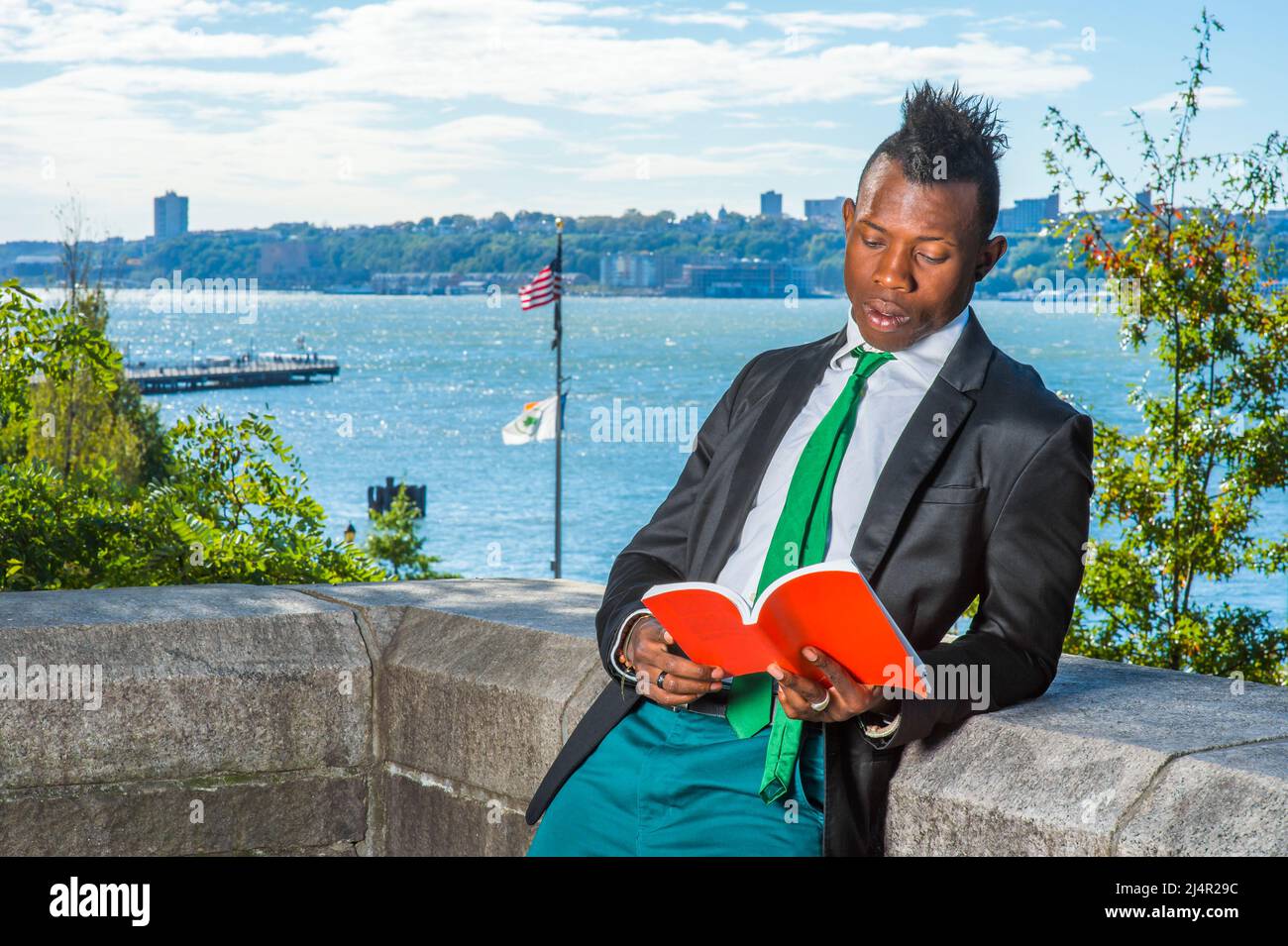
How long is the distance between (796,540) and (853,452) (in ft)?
0.70

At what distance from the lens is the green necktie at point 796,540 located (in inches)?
105

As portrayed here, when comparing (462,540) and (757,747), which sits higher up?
(757,747)

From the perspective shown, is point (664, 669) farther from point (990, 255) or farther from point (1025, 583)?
point (990, 255)

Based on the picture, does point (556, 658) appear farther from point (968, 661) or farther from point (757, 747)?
point (968, 661)

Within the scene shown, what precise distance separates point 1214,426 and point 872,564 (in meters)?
9.39

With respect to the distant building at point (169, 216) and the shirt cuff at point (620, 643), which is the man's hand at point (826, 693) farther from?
the distant building at point (169, 216)

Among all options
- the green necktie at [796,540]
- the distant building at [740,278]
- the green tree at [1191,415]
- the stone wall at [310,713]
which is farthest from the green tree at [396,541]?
the distant building at [740,278]

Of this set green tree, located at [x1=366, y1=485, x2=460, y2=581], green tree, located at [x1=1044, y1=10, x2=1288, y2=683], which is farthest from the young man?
green tree, located at [x1=366, y1=485, x2=460, y2=581]

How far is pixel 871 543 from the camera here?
274 centimetres

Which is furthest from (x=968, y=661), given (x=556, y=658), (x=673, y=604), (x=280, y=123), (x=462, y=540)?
(x=280, y=123)

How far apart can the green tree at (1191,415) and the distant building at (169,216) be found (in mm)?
139334

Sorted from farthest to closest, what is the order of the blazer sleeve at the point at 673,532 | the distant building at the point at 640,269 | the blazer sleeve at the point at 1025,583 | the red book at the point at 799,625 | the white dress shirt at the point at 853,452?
the distant building at the point at 640,269
the blazer sleeve at the point at 673,532
the white dress shirt at the point at 853,452
the blazer sleeve at the point at 1025,583
the red book at the point at 799,625

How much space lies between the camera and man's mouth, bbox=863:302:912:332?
2.97 m
